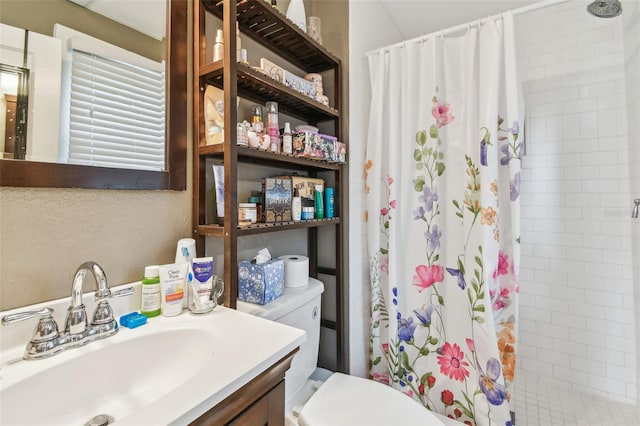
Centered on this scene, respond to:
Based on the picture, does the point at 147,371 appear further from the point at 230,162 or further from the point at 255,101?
the point at 255,101

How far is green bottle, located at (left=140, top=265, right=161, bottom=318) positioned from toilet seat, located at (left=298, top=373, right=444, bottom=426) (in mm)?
597

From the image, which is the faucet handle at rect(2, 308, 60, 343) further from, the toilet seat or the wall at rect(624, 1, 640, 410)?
the wall at rect(624, 1, 640, 410)

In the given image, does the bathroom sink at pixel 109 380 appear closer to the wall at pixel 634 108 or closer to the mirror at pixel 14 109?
the mirror at pixel 14 109

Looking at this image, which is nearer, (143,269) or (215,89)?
(143,269)

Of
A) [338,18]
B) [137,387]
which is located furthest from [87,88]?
[338,18]

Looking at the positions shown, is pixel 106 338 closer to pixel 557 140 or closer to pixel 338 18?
pixel 338 18

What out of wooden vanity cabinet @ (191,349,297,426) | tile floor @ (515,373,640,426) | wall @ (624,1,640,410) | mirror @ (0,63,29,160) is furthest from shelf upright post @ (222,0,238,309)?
wall @ (624,1,640,410)

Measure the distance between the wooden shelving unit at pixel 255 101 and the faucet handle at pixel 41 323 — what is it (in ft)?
1.31

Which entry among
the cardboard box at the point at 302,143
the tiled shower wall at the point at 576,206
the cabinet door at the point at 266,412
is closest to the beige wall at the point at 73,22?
the cardboard box at the point at 302,143

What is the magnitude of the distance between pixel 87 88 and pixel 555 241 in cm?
243

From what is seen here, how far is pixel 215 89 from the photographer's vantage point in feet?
3.24

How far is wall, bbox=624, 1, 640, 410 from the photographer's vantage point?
4.82ft

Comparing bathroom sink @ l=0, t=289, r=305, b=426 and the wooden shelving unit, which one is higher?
the wooden shelving unit

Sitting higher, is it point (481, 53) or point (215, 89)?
point (481, 53)
